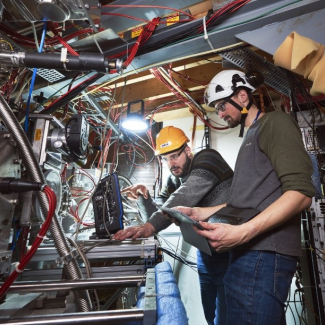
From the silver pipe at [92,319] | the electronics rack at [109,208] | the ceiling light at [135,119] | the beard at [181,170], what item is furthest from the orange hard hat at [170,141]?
the silver pipe at [92,319]

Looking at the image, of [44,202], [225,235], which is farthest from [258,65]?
[44,202]

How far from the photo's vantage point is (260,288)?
0.87 metres

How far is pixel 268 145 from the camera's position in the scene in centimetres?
97

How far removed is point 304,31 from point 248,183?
2.42 ft

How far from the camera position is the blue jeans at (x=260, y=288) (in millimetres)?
857

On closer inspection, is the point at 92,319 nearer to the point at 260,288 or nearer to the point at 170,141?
the point at 260,288

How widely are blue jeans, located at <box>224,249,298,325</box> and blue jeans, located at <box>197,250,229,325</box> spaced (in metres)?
0.72

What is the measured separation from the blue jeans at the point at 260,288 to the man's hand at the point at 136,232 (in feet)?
2.01

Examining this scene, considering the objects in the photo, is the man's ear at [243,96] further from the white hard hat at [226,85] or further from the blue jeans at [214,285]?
the blue jeans at [214,285]

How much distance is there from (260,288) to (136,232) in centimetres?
75

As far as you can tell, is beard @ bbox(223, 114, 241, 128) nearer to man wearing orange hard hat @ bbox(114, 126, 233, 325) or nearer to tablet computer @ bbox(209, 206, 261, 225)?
man wearing orange hard hat @ bbox(114, 126, 233, 325)

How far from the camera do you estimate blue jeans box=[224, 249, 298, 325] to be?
857mm

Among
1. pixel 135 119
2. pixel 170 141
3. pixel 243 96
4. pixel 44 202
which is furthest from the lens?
pixel 135 119

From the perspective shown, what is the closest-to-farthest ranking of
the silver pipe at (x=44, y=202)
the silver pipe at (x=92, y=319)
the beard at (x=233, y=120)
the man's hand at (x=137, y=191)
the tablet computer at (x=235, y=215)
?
1. the silver pipe at (x=92, y=319)
2. the silver pipe at (x=44, y=202)
3. the tablet computer at (x=235, y=215)
4. the beard at (x=233, y=120)
5. the man's hand at (x=137, y=191)
